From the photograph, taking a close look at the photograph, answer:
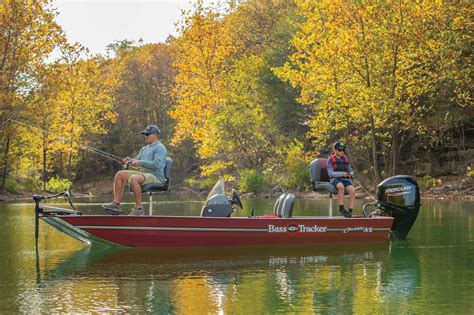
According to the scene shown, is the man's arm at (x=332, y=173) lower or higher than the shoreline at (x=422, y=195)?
higher

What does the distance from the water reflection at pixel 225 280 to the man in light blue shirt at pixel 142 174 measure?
85 cm

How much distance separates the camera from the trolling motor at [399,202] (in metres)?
15.5

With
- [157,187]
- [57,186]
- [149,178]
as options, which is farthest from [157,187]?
[57,186]

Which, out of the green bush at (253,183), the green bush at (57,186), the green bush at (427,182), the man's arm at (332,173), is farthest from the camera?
the green bush at (57,186)

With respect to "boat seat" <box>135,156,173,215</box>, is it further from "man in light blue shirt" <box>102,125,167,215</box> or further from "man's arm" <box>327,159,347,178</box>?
"man's arm" <box>327,159,347,178</box>

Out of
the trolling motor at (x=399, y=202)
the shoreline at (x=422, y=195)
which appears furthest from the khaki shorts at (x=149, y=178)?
the shoreline at (x=422, y=195)

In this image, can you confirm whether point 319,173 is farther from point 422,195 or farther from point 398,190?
point 422,195

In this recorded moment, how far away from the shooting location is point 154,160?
45.3 feet

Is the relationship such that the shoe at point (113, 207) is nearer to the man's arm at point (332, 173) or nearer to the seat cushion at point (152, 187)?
the seat cushion at point (152, 187)

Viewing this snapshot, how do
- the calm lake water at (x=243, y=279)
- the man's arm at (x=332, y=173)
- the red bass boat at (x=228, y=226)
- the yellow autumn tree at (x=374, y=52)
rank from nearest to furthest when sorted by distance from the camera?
the calm lake water at (x=243, y=279) → the red bass boat at (x=228, y=226) → the man's arm at (x=332, y=173) → the yellow autumn tree at (x=374, y=52)

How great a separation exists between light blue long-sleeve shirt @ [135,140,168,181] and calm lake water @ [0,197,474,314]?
1.56 metres

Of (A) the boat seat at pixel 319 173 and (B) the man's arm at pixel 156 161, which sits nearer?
(B) the man's arm at pixel 156 161

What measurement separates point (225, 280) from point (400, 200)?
6.08 m

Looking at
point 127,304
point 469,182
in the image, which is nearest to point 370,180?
point 469,182
